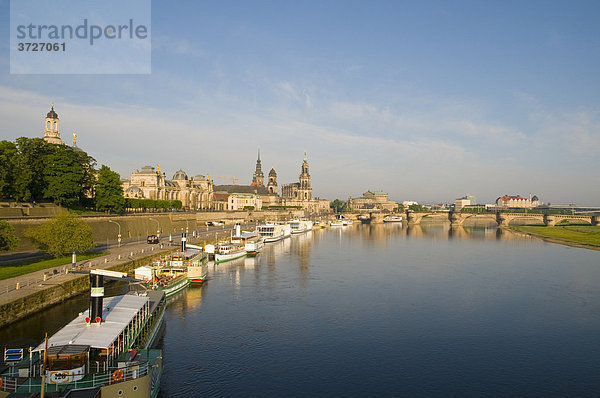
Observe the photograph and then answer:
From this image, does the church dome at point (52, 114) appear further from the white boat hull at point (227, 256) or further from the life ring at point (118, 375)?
the life ring at point (118, 375)

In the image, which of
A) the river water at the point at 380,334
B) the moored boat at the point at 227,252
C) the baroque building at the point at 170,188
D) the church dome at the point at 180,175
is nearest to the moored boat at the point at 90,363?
the river water at the point at 380,334

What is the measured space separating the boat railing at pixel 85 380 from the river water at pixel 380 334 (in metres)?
4.64

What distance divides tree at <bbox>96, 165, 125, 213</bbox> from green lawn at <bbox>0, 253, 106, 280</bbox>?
27377 millimetres

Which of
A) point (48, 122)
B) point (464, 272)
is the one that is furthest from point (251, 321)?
point (48, 122)

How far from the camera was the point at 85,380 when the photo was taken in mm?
16609

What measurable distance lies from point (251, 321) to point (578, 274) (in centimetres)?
4529

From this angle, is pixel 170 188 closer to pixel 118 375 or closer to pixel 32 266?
pixel 32 266

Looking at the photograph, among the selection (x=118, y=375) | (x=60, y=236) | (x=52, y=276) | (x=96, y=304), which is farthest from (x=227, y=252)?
(x=118, y=375)

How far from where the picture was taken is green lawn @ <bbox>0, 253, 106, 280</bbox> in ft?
117

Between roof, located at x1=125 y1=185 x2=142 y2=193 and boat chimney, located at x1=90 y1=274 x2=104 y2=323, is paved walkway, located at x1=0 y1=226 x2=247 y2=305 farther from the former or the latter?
roof, located at x1=125 y1=185 x2=142 y2=193

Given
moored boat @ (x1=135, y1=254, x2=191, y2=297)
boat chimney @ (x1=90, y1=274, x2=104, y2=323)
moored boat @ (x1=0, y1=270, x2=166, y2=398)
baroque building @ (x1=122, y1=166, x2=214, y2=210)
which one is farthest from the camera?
baroque building @ (x1=122, y1=166, x2=214, y2=210)

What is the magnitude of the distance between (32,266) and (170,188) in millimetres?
99504

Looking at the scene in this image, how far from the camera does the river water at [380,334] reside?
23.6 meters

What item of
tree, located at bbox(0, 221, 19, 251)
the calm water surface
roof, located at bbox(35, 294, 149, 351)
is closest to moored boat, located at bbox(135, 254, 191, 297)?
the calm water surface
